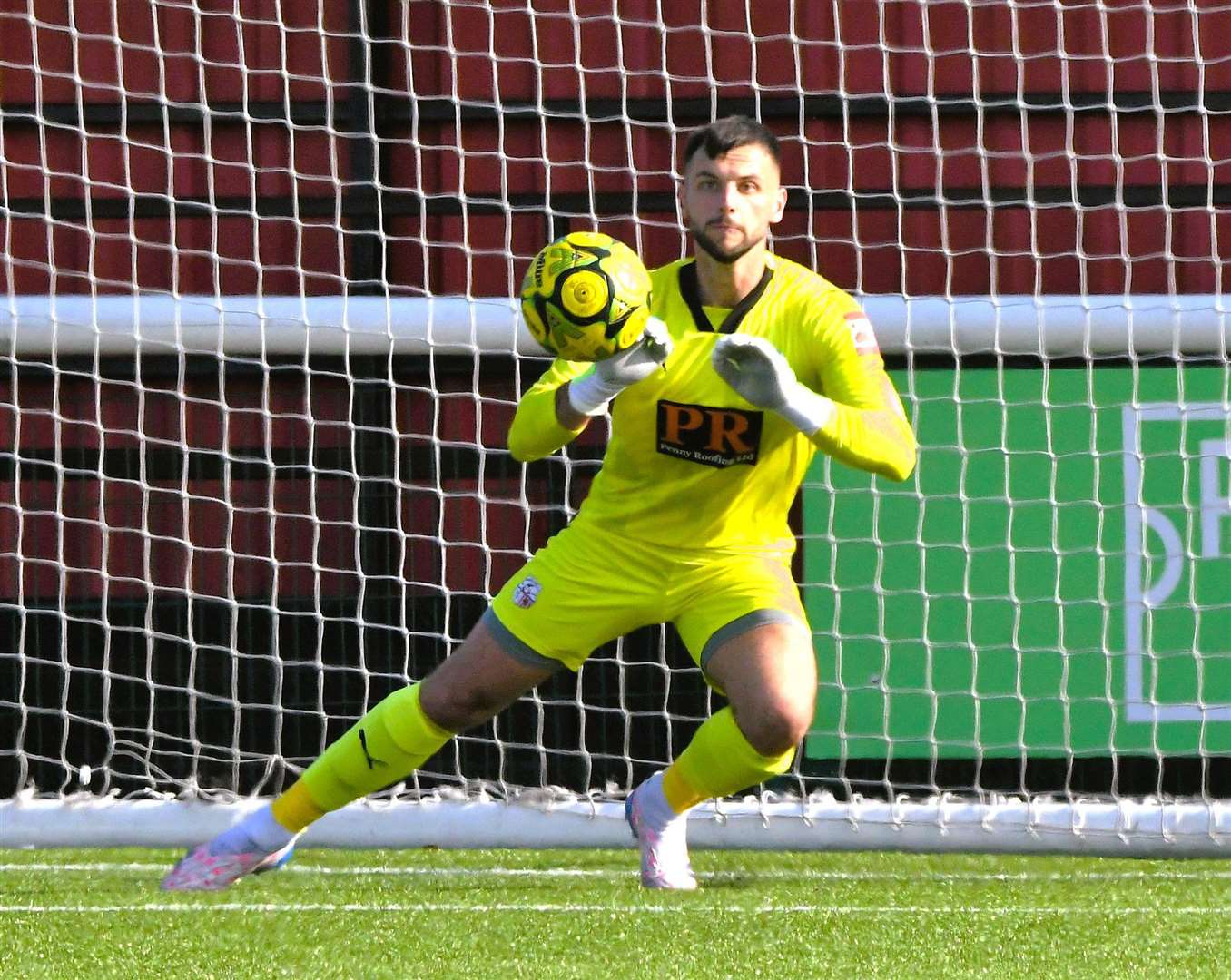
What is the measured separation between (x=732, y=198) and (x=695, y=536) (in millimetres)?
723

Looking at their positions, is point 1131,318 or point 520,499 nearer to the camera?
point 1131,318

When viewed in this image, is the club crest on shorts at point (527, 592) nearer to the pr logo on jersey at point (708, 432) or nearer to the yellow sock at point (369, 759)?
the yellow sock at point (369, 759)

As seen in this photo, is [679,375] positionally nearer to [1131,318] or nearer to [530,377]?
[1131,318]

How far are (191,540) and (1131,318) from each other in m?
3.19

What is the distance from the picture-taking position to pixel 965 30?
20.7 feet

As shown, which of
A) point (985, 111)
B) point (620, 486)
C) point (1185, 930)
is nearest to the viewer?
point (1185, 930)

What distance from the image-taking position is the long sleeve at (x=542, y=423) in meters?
3.60

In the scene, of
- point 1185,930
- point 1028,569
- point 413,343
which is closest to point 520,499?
point 413,343

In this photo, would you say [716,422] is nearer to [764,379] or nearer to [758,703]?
[764,379]

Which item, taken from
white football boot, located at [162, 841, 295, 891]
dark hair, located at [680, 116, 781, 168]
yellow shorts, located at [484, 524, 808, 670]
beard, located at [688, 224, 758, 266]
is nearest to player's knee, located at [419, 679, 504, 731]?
yellow shorts, located at [484, 524, 808, 670]

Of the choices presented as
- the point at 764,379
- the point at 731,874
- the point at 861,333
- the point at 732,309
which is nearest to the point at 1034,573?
the point at 731,874

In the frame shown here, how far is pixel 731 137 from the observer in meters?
3.60

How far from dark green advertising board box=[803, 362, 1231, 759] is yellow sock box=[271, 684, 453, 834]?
1.44 metres

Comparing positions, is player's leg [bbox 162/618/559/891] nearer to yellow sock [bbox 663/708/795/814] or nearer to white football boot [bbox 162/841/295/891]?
white football boot [bbox 162/841/295/891]
